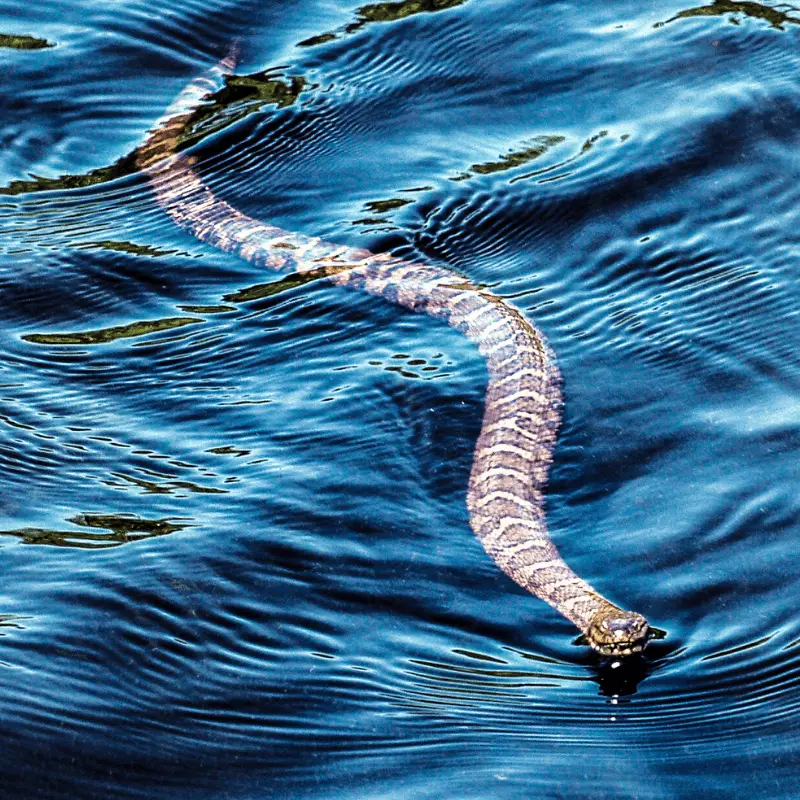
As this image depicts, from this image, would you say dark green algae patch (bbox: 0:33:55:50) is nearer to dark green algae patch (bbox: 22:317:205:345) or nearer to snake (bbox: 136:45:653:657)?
snake (bbox: 136:45:653:657)

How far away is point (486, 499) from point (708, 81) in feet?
16.7

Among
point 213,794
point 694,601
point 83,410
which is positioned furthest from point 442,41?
point 213,794

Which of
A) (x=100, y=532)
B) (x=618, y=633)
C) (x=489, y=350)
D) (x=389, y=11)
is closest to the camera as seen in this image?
(x=618, y=633)

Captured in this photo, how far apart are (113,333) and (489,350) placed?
2492 mm

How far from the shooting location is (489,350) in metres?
9.45

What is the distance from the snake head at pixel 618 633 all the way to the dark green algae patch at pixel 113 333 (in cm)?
393

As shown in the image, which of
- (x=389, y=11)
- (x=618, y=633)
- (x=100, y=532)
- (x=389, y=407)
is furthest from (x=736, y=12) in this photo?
(x=100, y=532)

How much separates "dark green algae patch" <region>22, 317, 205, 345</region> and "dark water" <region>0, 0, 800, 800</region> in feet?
0.10

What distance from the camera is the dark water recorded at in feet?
20.8

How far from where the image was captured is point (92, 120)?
12.0 m

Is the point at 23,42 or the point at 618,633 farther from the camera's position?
the point at 23,42

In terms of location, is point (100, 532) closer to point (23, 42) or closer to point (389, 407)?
point (389, 407)

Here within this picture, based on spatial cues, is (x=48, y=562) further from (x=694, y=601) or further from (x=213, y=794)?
(x=694, y=601)

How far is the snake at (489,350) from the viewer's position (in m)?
7.27
